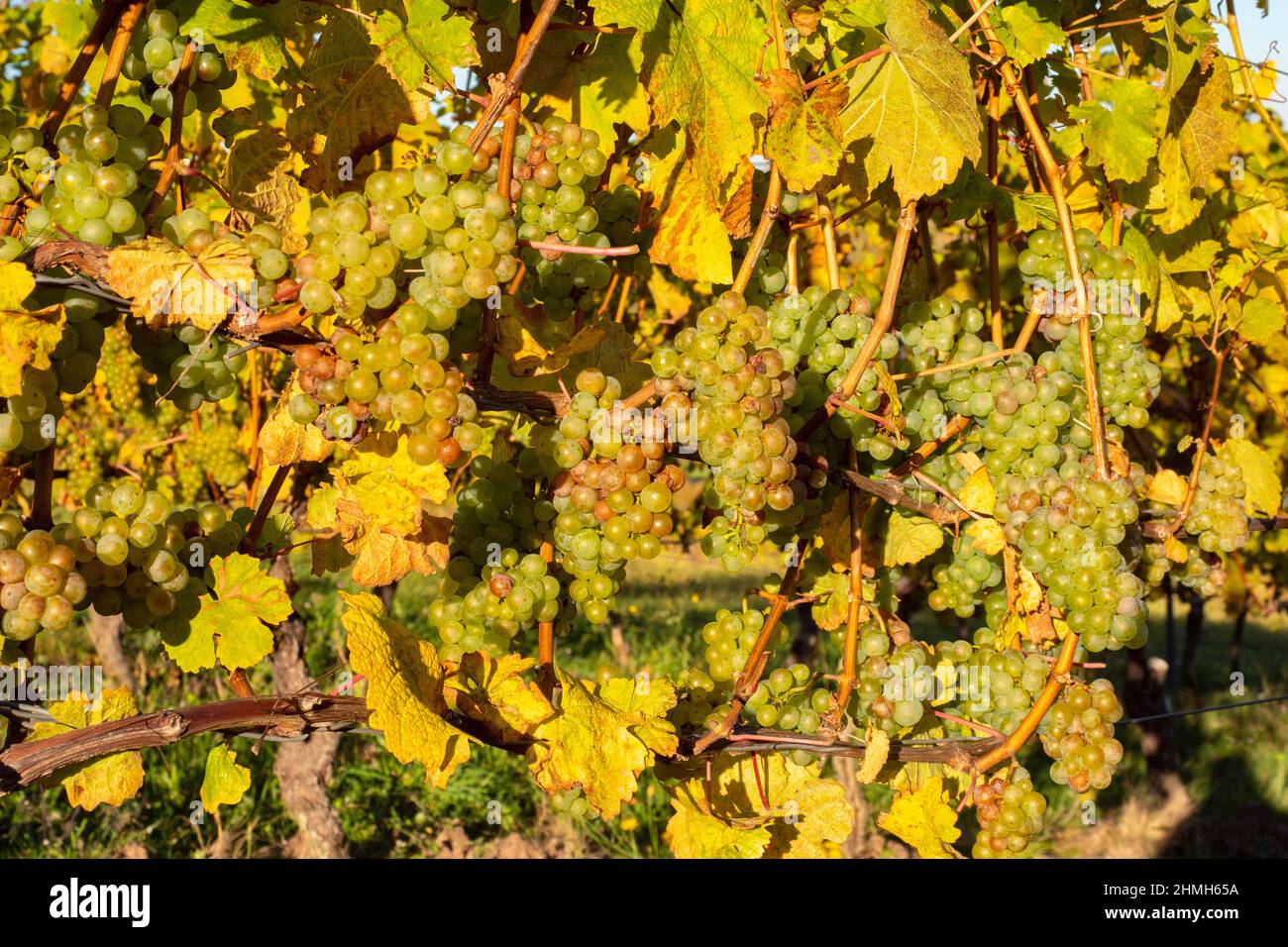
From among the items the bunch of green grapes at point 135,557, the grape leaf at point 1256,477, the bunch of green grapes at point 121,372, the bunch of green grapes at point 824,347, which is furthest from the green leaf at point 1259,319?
the bunch of green grapes at point 121,372

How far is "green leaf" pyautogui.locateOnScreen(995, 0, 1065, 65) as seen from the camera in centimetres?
166

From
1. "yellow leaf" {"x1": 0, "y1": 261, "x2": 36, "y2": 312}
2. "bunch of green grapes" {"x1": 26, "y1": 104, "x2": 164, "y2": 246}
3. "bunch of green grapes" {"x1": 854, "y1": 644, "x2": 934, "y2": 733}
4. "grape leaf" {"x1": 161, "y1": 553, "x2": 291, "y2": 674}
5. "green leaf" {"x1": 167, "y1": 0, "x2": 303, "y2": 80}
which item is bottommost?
"bunch of green grapes" {"x1": 854, "y1": 644, "x2": 934, "y2": 733}

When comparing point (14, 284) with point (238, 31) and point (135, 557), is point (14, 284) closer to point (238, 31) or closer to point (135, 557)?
point (135, 557)

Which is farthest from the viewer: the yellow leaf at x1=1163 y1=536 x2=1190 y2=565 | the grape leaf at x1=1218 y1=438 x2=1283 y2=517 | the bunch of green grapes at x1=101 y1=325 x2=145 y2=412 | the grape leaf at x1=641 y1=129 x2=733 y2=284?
the bunch of green grapes at x1=101 y1=325 x2=145 y2=412

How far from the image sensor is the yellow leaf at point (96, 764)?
52.8 inches

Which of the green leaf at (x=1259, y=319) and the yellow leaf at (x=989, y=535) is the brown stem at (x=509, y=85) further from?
the green leaf at (x=1259, y=319)

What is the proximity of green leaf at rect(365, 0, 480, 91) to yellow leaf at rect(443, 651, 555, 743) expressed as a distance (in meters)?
0.74

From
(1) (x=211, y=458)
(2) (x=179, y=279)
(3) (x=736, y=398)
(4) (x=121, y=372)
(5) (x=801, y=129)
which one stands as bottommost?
(3) (x=736, y=398)

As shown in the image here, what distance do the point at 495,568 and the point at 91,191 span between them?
680 mm

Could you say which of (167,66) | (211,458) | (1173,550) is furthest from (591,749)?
(211,458)

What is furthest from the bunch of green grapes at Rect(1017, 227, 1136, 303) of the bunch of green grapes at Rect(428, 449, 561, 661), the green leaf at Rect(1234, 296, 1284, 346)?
the bunch of green grapes at Rect(428, 449, 561, 661)

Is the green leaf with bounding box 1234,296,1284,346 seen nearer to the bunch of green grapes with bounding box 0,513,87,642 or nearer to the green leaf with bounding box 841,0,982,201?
the green leaf with bounding box 841,0,982,201

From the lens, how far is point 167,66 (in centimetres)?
135
